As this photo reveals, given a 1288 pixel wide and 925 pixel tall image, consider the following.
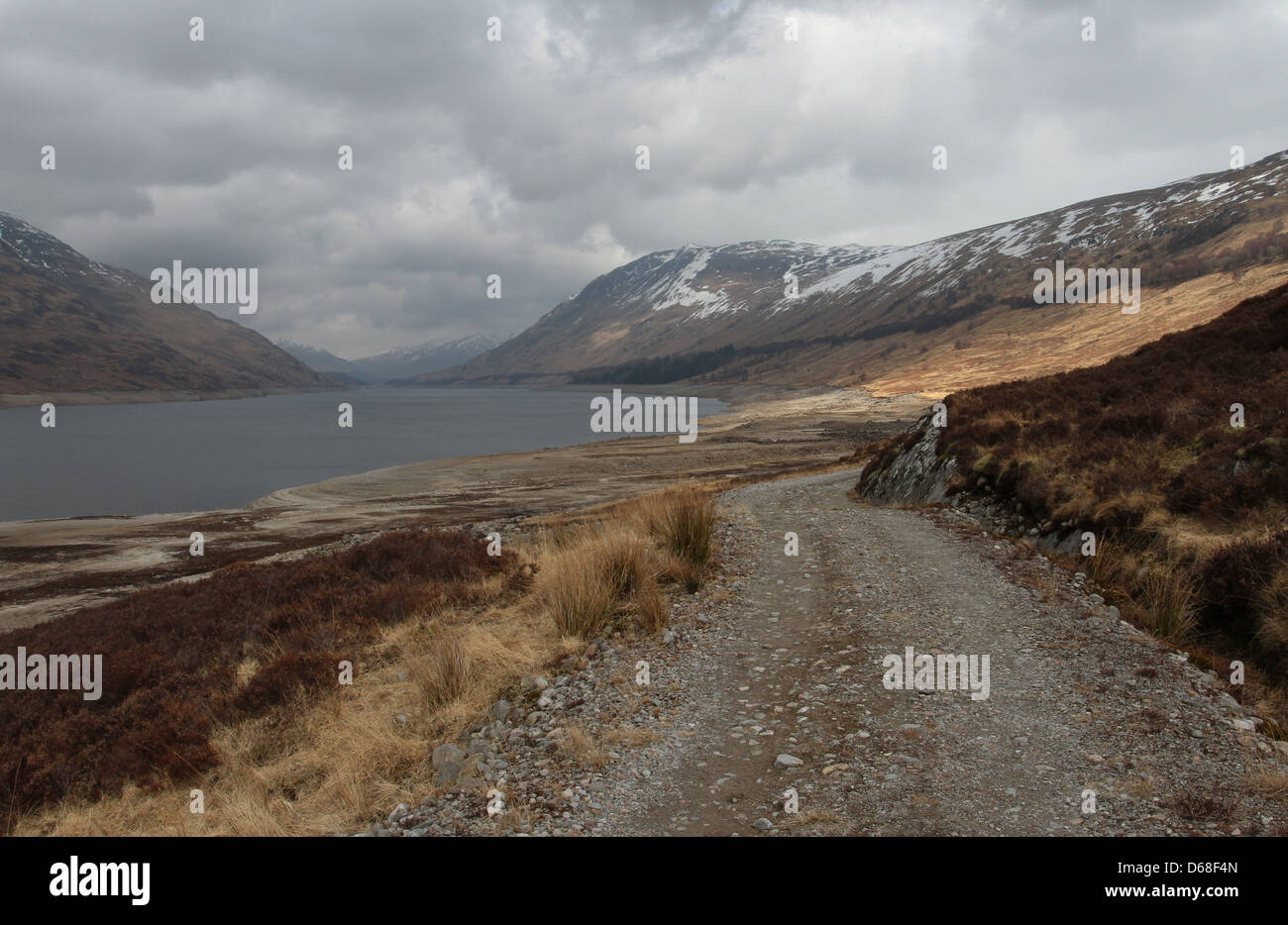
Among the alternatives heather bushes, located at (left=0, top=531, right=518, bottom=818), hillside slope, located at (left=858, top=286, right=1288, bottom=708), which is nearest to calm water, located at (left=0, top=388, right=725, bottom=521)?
heather bushes, located at (left=0, top=531, right=518, bottom=818)

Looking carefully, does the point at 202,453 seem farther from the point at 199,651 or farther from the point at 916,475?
the point at 916,475

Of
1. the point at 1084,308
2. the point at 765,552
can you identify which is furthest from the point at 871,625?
the point at 1084,308

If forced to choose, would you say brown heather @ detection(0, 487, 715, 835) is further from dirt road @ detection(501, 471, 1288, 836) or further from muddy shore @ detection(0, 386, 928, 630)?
muddy shore @ detection(0, 386, 928, 630)

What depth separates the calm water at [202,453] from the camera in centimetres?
5328

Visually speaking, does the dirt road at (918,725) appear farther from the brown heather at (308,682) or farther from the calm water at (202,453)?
the calm water at (202,453)

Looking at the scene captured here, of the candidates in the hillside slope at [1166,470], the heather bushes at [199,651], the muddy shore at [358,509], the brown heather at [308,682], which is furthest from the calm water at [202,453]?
the hillside slope at [1166,470]

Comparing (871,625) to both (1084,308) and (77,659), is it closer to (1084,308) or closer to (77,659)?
(77,659)

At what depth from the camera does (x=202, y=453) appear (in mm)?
82188

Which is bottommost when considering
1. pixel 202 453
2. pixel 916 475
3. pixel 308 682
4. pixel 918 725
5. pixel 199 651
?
pixel 199 651

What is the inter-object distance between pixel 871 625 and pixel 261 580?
49.8ft

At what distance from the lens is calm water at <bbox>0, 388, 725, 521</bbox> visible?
53.3 metres

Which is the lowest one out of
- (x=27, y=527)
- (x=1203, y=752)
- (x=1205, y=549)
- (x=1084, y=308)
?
(x=27, y=527)

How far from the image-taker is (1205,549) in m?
9.57

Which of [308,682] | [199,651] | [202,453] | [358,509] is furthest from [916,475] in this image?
[202,453]
